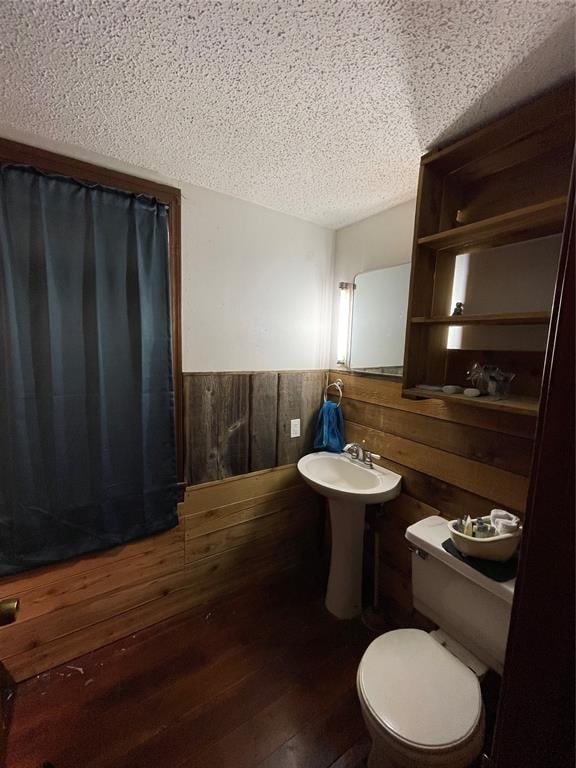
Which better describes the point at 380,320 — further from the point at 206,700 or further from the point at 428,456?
the point at 206,700

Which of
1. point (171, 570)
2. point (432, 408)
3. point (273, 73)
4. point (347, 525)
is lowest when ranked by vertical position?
point (171, 570)

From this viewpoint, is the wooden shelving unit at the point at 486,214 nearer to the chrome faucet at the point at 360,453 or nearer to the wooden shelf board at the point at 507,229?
the wooden shelf board at the point at 507,229

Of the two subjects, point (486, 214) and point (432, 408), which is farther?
point (432, 408)

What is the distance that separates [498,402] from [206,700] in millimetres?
1784

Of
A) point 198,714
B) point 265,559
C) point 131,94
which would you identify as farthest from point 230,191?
point 198,714

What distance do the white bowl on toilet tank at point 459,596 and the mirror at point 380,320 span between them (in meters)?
0.88

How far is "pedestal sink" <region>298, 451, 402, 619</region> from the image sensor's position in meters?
1.81

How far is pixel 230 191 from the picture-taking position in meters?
1.74

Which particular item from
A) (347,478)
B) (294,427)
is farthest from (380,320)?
(347,478)

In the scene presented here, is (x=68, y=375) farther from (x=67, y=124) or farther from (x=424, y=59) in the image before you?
(x=424, y=59)

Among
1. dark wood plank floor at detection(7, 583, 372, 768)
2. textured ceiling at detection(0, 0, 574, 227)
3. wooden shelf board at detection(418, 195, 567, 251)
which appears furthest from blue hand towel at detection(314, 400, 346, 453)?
textured ceiling at detection(0, 0, 574, 227)

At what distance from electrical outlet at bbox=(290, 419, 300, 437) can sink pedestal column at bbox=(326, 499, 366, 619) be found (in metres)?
0.50

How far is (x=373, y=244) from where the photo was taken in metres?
1.97

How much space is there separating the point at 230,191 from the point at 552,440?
1.82 metres
